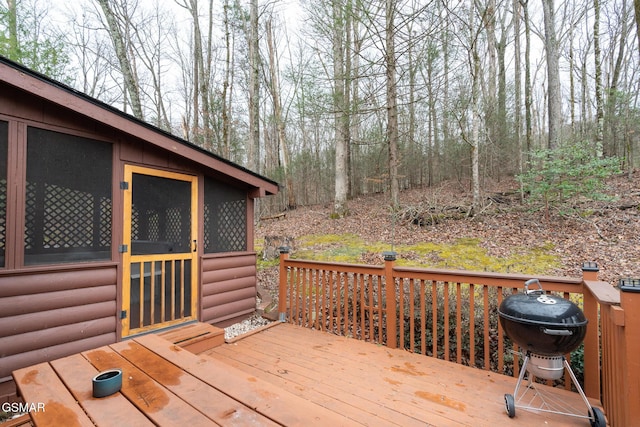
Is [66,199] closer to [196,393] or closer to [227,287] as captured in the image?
[227,287]

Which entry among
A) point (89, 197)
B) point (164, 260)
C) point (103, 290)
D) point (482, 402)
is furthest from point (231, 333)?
point (482, 402)

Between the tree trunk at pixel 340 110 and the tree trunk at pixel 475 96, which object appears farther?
the tree trunk at pixel 340 110

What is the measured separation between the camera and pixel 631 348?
1483mm

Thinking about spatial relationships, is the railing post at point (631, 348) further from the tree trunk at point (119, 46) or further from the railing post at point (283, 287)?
the tree trunk at point (119, 46)

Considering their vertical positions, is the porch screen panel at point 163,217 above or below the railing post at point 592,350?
above

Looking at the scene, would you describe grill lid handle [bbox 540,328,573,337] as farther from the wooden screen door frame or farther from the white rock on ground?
the wooden screen door frame

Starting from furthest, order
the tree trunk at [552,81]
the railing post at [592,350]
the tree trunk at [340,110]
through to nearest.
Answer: the tree trunk at [340,110] < the tree trunk at [552,81] < the railing post at [592,350]

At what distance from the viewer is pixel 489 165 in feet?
39.1

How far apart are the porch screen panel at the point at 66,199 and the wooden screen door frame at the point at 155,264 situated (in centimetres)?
18

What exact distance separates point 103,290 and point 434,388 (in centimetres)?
336

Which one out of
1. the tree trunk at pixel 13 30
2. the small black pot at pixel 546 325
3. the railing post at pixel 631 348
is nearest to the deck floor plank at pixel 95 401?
the small black pot at pixel 546 325

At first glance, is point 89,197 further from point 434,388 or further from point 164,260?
point 434,388

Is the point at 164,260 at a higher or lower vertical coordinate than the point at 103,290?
higher

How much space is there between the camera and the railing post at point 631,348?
1458 millimetres
